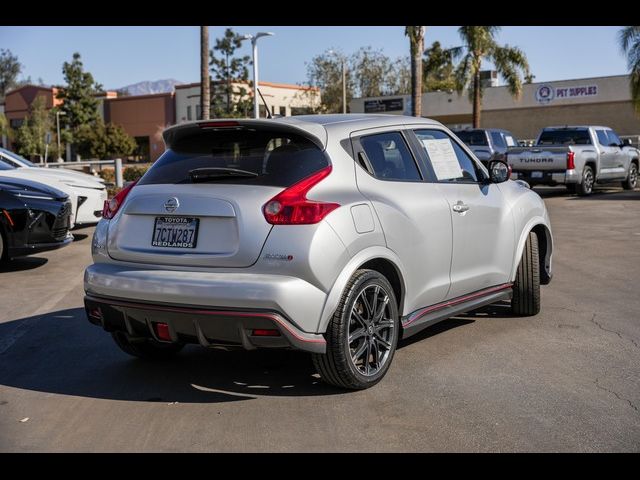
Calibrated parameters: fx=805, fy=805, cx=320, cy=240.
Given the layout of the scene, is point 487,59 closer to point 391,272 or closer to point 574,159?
point 574,159

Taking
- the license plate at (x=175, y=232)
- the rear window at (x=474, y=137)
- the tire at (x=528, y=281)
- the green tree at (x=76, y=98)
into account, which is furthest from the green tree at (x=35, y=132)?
the license plate at (x=175, y=232)

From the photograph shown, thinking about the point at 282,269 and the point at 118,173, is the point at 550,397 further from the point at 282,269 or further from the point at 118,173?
the point at 118,173

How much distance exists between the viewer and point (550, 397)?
4.95 m

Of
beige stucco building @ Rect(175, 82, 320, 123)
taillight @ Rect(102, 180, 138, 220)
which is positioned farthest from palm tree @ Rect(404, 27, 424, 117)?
beige stucco building @ Rect(175, 82, 320, 123)

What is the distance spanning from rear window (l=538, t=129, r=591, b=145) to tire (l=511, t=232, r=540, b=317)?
16.3 metres

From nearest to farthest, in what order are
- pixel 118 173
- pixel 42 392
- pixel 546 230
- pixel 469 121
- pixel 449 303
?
pixel 42 392
pixel 449 303
pixel 546 230
pixel 118 173
pixel 469 121

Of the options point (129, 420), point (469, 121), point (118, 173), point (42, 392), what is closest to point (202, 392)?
point (129, 420)

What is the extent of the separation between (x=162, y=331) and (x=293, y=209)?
112cm

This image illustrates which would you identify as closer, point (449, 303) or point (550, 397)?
point (550, 397)

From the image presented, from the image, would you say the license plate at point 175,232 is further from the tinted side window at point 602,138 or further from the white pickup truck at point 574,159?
the tinted side window at point 602,138

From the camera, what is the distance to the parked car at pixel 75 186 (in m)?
A: 13.4

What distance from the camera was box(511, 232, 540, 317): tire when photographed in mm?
7062

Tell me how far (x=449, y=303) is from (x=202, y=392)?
1.96 m
